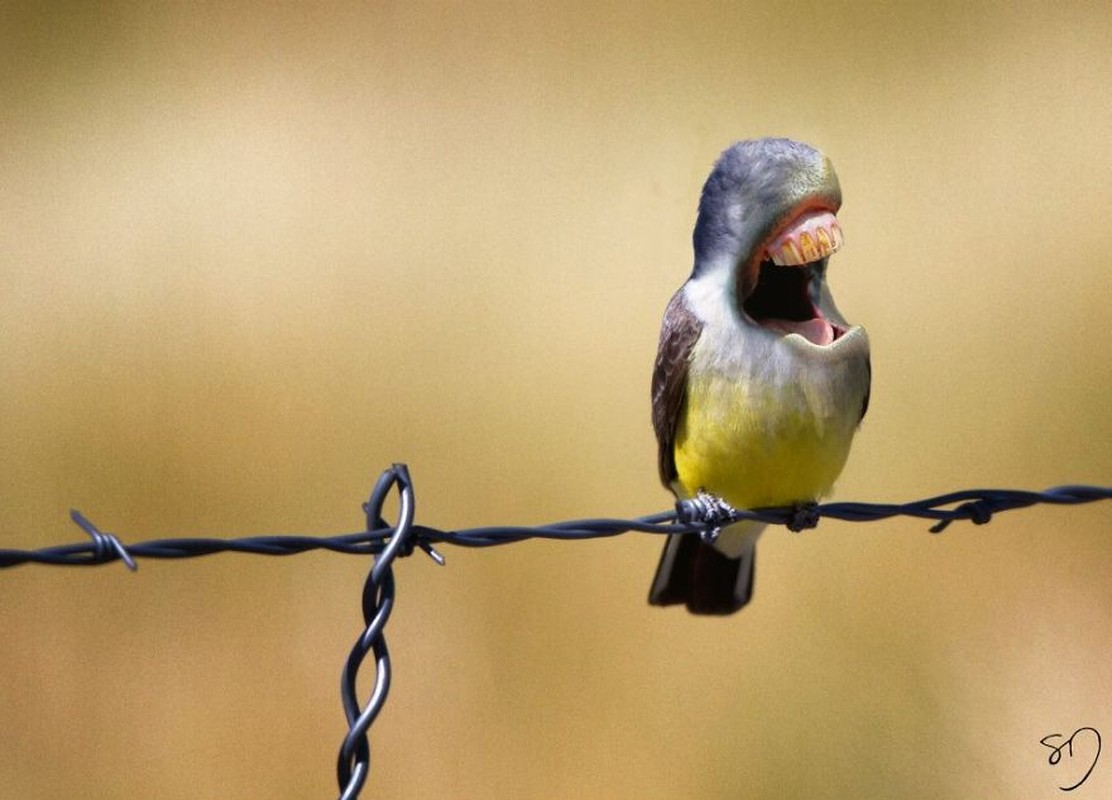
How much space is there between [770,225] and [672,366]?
42 cm

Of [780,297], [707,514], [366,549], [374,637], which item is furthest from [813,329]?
[374,637]

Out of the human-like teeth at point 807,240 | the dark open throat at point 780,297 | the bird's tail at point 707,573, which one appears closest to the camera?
the human-like teeth at point 807,240

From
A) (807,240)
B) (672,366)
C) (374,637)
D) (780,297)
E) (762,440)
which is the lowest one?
(374,637)

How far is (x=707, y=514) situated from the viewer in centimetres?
306

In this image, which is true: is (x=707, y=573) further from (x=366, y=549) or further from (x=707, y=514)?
(x=366, y=549)

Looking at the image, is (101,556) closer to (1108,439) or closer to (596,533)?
(596,533)

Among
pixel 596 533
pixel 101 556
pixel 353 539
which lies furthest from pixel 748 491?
pixel 101 556

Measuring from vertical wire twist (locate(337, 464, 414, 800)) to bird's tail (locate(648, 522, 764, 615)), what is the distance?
171cm

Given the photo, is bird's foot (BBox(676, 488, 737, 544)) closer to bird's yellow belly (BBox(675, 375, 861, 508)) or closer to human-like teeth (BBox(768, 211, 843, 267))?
bird's yellow belly (BBox(675, 375, 861, 508))

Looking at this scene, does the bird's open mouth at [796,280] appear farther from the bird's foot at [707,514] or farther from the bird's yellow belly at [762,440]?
the bird's foot at [707,514]

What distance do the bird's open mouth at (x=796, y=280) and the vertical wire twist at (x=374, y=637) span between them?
116 centimetres

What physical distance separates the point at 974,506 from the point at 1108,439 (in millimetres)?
3209

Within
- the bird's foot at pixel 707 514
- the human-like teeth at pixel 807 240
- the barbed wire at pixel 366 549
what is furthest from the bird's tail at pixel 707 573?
the barbed wire at pixel 366 549

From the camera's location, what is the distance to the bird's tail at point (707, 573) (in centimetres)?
376
